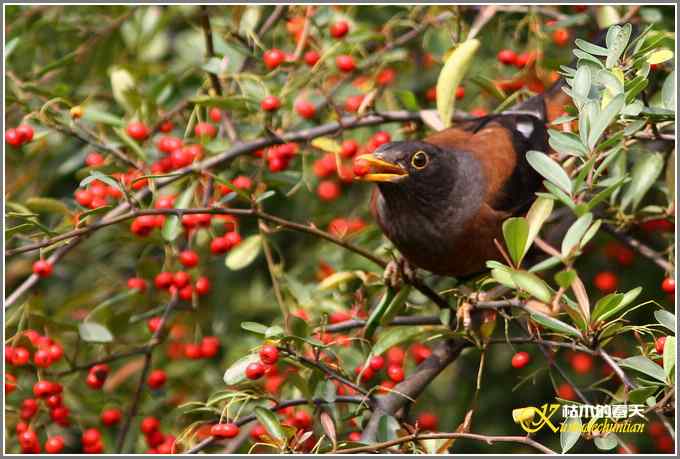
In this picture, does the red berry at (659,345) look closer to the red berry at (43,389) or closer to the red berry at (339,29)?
the red berry at (339,29)

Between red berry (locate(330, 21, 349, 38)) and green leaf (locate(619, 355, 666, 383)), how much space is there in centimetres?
214

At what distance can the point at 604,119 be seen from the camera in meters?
2.56

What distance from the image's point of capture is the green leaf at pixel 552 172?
2.50 m

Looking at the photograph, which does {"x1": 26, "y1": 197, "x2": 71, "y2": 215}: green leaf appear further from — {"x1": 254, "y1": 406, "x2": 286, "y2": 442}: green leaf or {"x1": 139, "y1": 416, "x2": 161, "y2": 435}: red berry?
{"x1": 254, "y1": 406, "x2": 286, "y2": 442}: green leaf

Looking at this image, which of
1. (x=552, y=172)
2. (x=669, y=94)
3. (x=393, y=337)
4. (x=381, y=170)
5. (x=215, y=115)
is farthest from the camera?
(x=215, y=115)

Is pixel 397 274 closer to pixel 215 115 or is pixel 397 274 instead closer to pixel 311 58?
pixel 311 58

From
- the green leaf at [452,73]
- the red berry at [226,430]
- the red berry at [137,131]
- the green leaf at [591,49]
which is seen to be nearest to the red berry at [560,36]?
the green leaf at [452,73]

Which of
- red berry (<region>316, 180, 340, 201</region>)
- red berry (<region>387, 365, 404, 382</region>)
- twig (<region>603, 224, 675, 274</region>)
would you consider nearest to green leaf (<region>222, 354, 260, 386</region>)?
red berry (<region>387, 365, 404, 382</region>)

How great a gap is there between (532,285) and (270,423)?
3.09 ft

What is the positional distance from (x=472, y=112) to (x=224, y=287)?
Answer: 1.67 m

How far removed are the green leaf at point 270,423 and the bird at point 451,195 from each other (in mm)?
1056

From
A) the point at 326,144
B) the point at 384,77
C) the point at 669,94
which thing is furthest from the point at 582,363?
the point at 669,94

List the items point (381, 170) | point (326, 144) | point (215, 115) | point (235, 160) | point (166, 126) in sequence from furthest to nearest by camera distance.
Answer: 1. point (215, 115)
2. point (166, 126)
3. point (235, 160)
4. point (326, 144)
5. point (381, 170)

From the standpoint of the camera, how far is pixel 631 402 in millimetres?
2840
